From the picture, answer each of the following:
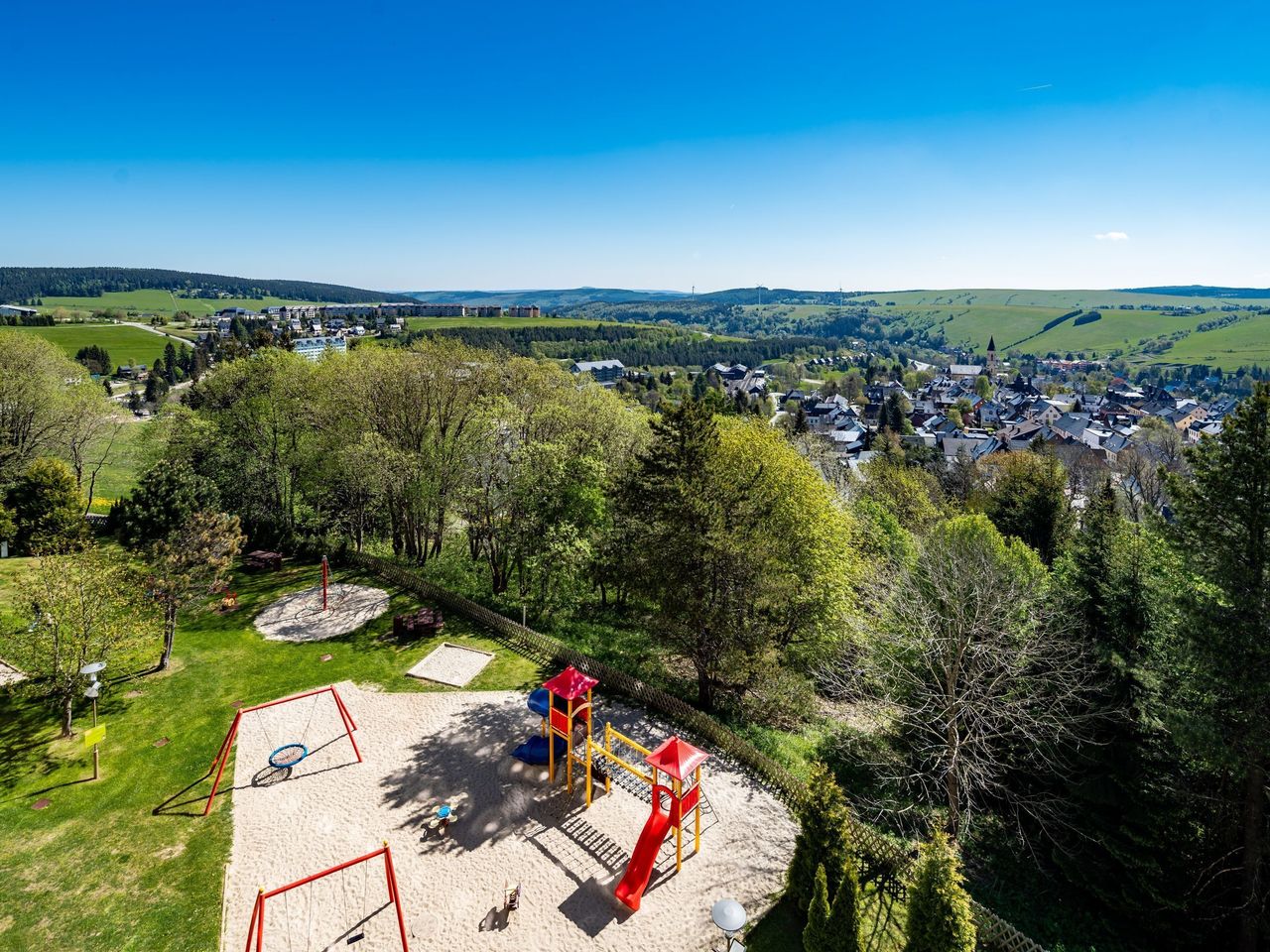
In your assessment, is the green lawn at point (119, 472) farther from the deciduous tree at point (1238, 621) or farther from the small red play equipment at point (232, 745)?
the deciduous tree at point (1238, 621)

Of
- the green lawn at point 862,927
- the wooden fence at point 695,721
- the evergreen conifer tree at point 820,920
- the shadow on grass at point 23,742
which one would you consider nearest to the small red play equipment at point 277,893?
the green lawn at point 862,927

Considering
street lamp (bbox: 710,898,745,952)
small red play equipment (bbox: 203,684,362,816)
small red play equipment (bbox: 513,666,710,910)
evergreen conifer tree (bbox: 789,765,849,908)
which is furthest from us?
small red play equipment (bbox: 203,684,362,816)

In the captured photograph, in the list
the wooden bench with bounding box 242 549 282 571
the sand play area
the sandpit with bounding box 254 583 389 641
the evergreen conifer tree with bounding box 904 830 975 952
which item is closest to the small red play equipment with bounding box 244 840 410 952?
the sand play area

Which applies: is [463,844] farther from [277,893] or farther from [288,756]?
[288,756]

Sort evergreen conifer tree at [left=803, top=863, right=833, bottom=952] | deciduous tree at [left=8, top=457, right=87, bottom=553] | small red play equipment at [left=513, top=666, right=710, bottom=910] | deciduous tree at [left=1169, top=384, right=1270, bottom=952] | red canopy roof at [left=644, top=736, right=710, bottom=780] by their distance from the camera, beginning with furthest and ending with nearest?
deciduous tree at [left=8, top=457, right=87, bottom=553], red canopy roof at [left=644, top=736, right=710, bottom=780], small red play equipment at [left=513, top=666, right=710, bottom=910], deciduous tree at [left=1169, top=384, right=1270, bottom=952], evergreen conifer tree at [left=803, top=863, right=833, bottom=952]

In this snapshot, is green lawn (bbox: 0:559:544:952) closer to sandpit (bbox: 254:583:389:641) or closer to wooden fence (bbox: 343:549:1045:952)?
sandpit (bbox: 254:583:389:641)

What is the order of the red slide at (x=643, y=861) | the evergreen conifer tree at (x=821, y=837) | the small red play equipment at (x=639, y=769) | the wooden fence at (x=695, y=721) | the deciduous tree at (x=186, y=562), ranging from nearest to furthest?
the evergreen conifer tree at (x=821, y=837) < the wooden fence at (x=695, y=721) < the red slide at (x=643, y=861) < the small red play equipment at (x=639, y=769) < the deciduous tree at (x=186, y=562)
